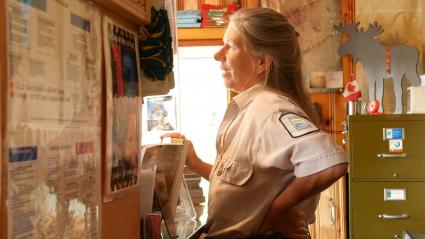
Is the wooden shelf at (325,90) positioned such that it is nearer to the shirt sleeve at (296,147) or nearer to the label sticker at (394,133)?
the label sticker at (394,133)

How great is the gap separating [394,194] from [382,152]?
0.26 meters

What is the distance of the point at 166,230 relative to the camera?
4.59ft

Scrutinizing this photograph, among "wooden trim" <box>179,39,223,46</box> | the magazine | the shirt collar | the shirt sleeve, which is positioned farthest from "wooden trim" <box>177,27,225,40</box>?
the shirt sleeve

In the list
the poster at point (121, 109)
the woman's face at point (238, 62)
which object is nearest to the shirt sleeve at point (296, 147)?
the woman's face at point (238, 62)

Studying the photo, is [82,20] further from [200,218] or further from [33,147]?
[200,218]

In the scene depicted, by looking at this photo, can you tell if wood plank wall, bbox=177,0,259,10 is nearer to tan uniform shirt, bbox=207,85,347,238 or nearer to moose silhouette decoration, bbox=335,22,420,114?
moose silhouette decoration, bbox=335,22,420,114

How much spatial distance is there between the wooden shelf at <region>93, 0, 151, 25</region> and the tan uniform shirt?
0.57 meters

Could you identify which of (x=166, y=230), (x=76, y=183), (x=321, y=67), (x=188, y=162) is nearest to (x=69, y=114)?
(x=76, y=183)

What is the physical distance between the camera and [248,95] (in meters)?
1.63

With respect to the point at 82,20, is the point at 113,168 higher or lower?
lower

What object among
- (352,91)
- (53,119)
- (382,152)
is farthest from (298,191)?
(352,91)

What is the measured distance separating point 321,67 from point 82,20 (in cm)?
332

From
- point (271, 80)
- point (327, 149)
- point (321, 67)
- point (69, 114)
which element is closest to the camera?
point (69, 114)

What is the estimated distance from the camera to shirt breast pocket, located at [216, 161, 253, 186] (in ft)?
4.87
